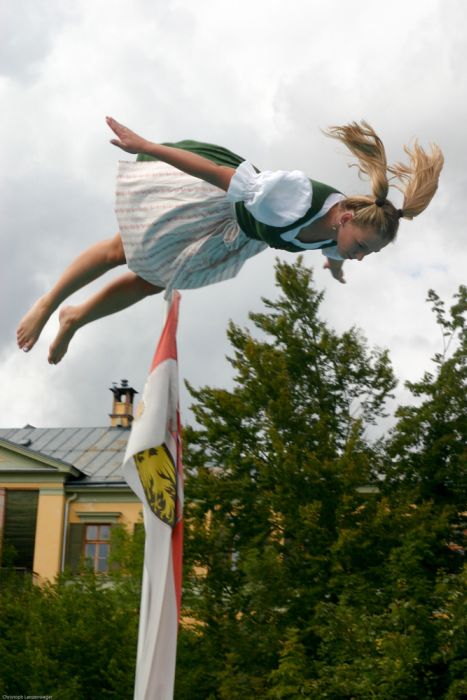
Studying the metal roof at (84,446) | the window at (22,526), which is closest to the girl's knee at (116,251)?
the window at (22,526)

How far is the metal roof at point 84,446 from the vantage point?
28.5 metres

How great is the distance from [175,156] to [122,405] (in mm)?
29295

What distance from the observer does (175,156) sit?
4.36 m

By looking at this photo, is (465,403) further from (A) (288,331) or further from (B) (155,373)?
(B) (155,373)

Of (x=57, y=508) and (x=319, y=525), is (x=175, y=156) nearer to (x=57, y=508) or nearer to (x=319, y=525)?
(x=319, y=525)

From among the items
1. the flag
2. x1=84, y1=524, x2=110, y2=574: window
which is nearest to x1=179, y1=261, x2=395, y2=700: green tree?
x1=84, y1=524, x2=110, y2=574: window

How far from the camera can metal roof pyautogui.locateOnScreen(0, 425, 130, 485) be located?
2846 cm

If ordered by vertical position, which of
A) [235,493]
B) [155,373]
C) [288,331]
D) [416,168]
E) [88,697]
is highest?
[288,331]

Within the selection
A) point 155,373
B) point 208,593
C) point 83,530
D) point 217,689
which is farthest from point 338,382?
point 155,373

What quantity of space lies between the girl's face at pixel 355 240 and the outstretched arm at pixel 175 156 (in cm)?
45

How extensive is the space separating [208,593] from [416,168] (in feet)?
49.4

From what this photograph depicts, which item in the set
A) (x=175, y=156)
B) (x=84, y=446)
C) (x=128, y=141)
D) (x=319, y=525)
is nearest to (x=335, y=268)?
(x=175, y=156)

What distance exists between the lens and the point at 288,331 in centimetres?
Answer: 2042

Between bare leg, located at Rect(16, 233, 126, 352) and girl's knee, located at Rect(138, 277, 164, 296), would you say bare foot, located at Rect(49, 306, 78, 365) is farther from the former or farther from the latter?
girl's knee, located at Rect(138, 277, 164, 296)
